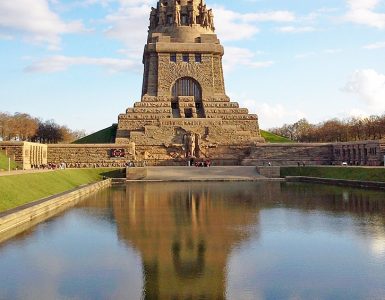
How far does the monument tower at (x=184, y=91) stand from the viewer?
197ft

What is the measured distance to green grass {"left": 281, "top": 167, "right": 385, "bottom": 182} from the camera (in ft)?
113

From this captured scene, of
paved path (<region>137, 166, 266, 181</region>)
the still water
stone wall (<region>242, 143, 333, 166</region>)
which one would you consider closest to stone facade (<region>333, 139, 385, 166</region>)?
stone wall (<region>242, 143, 333, 166</region>)

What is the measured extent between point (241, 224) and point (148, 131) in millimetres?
42615

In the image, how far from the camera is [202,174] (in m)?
47.8

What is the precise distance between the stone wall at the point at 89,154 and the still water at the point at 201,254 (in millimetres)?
33836

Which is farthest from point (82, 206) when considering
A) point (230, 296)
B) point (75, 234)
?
point (230, 296)

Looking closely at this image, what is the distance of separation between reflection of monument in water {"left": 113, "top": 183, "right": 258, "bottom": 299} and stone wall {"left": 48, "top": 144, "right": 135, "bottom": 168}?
1164 inches

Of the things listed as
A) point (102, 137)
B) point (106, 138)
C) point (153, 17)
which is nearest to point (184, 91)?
point (153, 17)

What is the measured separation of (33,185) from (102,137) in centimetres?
4464

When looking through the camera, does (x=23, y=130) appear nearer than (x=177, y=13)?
No

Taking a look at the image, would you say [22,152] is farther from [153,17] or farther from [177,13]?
[153,17]

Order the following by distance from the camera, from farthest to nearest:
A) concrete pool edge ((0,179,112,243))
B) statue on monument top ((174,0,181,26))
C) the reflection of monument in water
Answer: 1. statue on monument top ((174,0,181,26))
2. concrete pool edge ((0,179,112,243))
3. the reflection of monument in water

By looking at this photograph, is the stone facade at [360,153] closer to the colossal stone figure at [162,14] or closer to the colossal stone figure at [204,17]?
the colossal stone figure at [204,17]

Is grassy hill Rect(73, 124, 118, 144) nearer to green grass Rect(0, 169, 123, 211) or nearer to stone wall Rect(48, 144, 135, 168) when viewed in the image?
stone wall Rect(48, 144, 135, 168)
